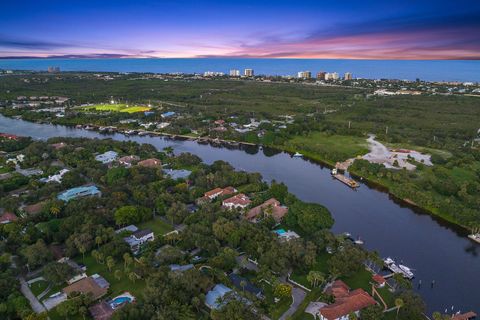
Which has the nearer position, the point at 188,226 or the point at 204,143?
the point at 188,226

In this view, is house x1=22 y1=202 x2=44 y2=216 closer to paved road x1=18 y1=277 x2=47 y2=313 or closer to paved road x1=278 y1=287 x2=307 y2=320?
paved road x1=18 y1=277 x2=47 y2=313

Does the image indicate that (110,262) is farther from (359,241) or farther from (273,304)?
(359,241)

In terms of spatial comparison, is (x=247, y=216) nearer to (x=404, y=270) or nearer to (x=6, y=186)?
(x=404, y=270)

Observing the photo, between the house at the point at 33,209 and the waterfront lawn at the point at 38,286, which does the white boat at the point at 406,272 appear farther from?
the house at the point at 33,209

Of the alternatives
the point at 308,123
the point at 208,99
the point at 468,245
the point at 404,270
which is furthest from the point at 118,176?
the point at 208,99

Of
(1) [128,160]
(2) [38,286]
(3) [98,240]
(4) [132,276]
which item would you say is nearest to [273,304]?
(4) [132,276]

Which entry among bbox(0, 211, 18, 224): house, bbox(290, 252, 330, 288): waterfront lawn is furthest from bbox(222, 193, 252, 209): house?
bbox(0, 211, 18, 224): house
